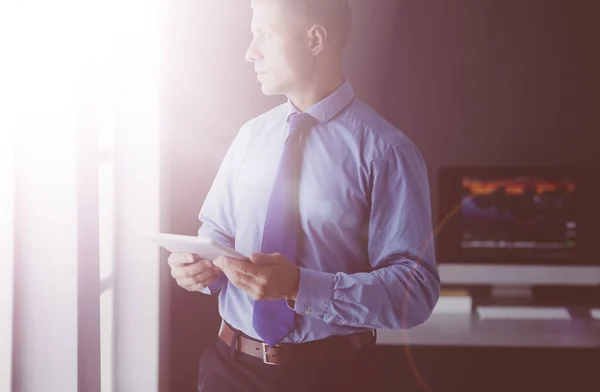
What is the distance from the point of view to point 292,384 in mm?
1618

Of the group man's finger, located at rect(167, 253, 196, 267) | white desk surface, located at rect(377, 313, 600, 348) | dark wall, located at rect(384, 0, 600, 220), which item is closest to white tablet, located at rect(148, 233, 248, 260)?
man's finger, located at rect(167, 253, 196, 267)

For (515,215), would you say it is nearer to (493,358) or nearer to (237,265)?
(493,358)

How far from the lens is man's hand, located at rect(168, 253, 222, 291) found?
1.55 meters

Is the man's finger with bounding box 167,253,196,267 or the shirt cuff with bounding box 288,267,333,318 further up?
the man's finger with bounding box 167,253,196,267

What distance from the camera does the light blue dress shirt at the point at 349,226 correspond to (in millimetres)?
1561

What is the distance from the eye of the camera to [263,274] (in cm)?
140

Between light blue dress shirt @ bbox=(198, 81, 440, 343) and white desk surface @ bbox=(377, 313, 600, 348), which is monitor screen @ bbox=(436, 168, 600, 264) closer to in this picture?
white desk surface @ bbox=(377, 313, 600, 348)

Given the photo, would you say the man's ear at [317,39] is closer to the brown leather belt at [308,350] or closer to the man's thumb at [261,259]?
the man's thumb at [261,259]

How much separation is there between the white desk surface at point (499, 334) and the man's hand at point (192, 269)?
44.6 inches

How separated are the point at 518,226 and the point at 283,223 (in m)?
1.50

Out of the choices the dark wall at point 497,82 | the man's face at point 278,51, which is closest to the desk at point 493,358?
the dark wall at point 497,82

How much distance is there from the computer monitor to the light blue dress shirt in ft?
3.80

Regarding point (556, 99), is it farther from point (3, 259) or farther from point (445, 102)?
point (3, 259)

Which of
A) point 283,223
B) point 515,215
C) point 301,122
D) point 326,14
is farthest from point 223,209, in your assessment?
point 515,215
